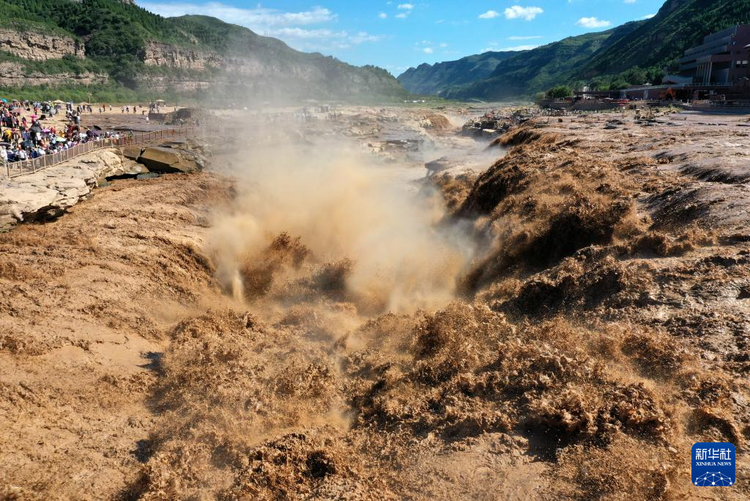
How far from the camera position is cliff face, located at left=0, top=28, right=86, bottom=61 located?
216 feet

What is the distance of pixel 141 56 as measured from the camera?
86.6 metres

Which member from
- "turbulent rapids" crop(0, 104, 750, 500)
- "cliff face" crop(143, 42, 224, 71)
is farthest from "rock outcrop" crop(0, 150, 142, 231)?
"cliff face" crop(143, 42, 224, 71)

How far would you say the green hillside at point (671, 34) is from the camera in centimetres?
8569

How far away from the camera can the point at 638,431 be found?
208 inches

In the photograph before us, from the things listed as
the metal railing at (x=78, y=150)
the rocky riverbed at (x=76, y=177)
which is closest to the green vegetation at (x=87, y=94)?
the metal railing at (x=78, y=150)

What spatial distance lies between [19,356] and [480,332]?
8.01 metres

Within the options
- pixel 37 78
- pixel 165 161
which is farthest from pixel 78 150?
pixel 37 78

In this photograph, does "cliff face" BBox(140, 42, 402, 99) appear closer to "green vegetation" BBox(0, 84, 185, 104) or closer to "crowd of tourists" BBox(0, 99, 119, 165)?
"green vegetation" BBox(0, 84, 185, 104)

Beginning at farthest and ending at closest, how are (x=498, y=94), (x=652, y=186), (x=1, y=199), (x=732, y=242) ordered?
(x=498, y=94), (x=1, y=199), (x=652, y=186), (x=732, y=242)

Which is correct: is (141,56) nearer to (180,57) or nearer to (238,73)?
(180,57)

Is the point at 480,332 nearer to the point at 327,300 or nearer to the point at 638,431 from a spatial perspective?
the point at 638,431

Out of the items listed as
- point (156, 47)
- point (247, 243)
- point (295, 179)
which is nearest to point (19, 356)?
point (247, 243)

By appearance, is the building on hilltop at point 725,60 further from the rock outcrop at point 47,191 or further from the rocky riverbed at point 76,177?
the rock outcrop at point 47,191

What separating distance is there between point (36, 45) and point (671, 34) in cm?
11850
